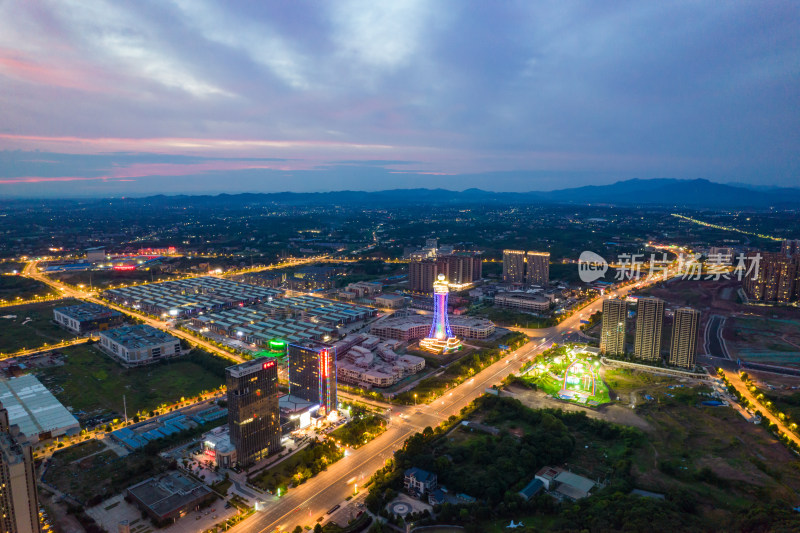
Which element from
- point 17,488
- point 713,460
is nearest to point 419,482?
point 17,488

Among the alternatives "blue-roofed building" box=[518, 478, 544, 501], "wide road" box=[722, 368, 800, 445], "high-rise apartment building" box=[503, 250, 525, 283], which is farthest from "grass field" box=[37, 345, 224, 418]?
"high-rise apartment building" box=[503, 250, 525, 283]

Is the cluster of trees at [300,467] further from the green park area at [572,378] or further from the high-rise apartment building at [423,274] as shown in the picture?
the high-rise apartment building at [423,274]

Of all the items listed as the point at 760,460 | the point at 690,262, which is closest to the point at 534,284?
the point at 690,262

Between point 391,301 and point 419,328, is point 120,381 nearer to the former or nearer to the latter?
point 419,328

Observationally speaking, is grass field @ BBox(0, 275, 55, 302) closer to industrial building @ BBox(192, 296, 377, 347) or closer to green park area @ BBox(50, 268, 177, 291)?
green park area @ BBox(50, 268, 177, 291)

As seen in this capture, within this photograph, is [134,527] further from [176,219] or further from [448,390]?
[176,219]

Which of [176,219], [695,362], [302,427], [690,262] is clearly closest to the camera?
[302,427]
